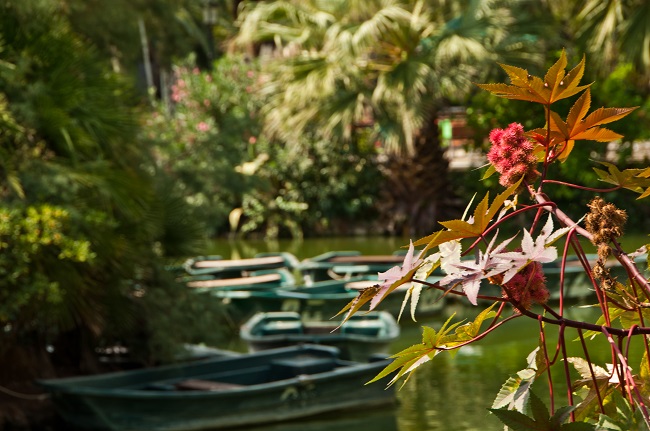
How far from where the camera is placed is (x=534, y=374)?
5.15 ft

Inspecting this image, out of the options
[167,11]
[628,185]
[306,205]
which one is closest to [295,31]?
[306,205]

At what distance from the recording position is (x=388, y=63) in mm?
21812

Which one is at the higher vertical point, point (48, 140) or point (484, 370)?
point (48, 140)

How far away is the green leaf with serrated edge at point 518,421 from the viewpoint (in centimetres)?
142

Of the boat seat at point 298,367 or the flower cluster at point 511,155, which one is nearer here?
the flower cluster at point 511,155

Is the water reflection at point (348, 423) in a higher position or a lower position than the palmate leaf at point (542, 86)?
lower

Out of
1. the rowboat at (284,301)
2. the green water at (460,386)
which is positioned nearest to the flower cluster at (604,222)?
the green water at (460,386)

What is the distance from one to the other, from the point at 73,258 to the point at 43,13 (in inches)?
73.8

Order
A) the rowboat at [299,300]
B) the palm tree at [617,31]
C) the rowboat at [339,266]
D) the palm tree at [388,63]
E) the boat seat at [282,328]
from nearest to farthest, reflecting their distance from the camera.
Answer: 1. the boat seat at [282,328]
2. the rowboat at [299,300]
3. the rowboat at [339,266]
4. the palm tree at [617,31]
5. the palm tree at [388,63]

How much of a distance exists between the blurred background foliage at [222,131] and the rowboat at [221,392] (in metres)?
0.36

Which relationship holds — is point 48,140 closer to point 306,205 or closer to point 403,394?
point 403,394

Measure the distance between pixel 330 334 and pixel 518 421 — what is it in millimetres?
9815

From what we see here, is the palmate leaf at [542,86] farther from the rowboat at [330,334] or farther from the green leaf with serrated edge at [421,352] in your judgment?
the rowboat at [330,334]

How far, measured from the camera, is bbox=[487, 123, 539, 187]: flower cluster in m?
1.53
